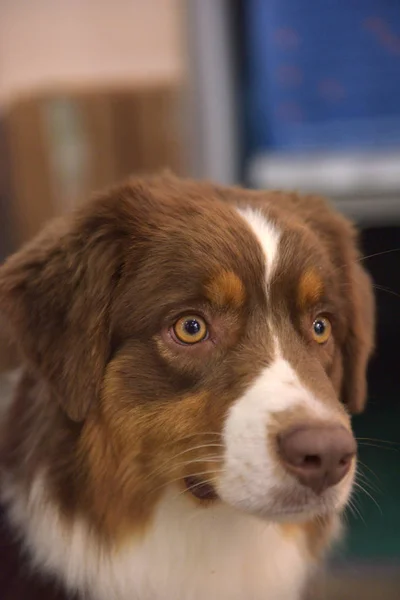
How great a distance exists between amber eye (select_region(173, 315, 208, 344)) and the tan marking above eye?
0.21 meters

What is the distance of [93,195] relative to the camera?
1.53m

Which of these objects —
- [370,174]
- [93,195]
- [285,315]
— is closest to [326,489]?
[285,315]

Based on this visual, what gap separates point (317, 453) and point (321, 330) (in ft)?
1.36

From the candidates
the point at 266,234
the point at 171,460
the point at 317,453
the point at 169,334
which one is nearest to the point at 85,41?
the point at 266,234

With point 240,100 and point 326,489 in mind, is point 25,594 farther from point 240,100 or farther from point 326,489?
point 240,100

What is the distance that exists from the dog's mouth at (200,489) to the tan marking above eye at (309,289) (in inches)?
15.4

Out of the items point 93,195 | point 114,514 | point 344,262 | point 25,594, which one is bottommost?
point 25,594

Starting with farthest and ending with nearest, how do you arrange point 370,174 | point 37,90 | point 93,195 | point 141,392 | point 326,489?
point 37,90 < point 370,174 < point 93,195 < point 141,392 < point 326,489

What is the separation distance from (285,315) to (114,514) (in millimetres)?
517

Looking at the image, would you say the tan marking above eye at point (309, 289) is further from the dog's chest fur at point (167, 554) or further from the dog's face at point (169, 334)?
the dog's chest fur at point (167, 554)

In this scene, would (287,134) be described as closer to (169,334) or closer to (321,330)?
(321,330)

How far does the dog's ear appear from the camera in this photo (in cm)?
135

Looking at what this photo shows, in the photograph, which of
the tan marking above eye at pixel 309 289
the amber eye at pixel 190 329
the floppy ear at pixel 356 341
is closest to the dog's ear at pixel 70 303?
the amber eye at pixel 190 329

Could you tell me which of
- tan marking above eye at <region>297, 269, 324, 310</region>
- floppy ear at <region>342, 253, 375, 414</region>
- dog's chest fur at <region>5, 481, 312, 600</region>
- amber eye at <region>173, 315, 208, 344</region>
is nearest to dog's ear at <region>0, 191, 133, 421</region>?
amber eye at <region>173, 315, 208, 344</region>
